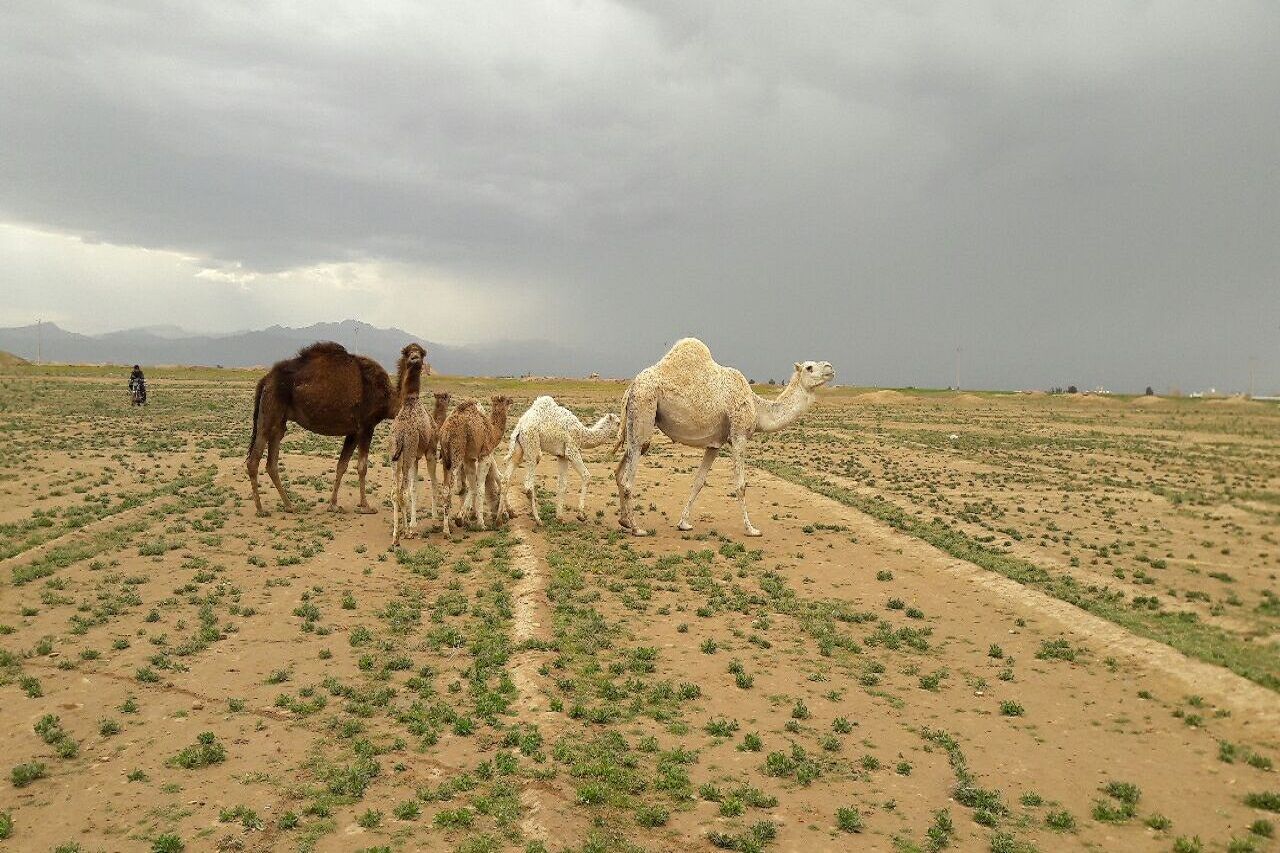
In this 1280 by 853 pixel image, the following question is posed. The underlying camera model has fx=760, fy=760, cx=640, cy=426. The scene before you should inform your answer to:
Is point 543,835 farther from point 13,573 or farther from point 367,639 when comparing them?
point 13,573

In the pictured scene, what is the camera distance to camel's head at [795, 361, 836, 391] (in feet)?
55.5

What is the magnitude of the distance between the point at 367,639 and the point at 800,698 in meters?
5.32

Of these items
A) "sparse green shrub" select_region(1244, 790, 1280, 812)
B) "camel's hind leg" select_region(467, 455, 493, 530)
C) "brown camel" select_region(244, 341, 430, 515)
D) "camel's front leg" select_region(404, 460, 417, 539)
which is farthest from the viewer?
"brown camel" select_region(244, 341, 430, 515)

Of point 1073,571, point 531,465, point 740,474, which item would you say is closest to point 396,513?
point 531,465

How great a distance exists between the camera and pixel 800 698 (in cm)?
858

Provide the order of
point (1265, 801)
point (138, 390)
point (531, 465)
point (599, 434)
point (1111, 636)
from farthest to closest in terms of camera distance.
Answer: point (138, 390) < point (599, 434) < point (531, 465) < point (1111, 636) < point (1265, 801)

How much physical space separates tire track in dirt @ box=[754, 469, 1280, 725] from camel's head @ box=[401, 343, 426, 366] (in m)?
10.0

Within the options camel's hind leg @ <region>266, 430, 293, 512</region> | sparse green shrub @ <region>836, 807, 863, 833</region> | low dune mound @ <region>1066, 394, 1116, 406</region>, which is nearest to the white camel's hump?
camel's hind leg @ <region>266, 430, 293, 512</region>

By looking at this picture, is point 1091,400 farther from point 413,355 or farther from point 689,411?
point 413,355

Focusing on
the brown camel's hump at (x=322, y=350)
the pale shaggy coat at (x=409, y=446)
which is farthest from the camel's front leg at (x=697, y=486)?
the brown camel's hump at (x=322, y=350)

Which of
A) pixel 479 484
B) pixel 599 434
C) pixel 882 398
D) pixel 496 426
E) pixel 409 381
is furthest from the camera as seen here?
pixel 882 398

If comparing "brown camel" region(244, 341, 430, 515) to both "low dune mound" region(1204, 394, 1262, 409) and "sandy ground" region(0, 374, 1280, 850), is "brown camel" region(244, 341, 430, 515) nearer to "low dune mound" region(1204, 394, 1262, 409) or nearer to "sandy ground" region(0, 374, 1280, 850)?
"sandy ground" region(0, 374, 1280, 850)

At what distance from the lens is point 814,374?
16.9m

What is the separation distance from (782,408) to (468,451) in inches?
270
